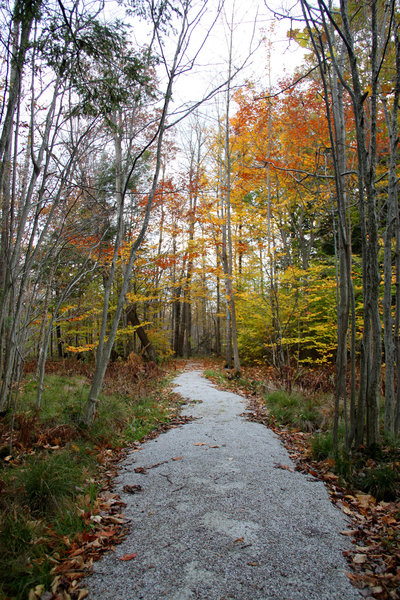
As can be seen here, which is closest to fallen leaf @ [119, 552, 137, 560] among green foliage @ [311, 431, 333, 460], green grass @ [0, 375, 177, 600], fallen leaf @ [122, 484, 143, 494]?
green grass @ [0, 375, 177, 600]

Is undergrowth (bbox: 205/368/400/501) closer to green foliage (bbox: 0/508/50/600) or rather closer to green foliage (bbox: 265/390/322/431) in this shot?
green foliage (bbox: 265/390/322/431)

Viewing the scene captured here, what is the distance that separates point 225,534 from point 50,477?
1493mm

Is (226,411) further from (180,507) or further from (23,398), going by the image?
(23,398)

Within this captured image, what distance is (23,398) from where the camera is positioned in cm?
557

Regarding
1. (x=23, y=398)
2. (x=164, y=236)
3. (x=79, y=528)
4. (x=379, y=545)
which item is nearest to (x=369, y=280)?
(x=379, y=545)

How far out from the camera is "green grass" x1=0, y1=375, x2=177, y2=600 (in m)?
1.85

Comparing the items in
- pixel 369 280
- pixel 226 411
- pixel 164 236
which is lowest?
pixel 226 411

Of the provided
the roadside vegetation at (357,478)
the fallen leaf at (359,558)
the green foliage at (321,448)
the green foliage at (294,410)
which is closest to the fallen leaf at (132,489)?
the roadside vegetation at (357,478)

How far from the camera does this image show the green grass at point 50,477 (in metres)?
1.85

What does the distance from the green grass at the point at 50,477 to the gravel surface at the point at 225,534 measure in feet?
1.17

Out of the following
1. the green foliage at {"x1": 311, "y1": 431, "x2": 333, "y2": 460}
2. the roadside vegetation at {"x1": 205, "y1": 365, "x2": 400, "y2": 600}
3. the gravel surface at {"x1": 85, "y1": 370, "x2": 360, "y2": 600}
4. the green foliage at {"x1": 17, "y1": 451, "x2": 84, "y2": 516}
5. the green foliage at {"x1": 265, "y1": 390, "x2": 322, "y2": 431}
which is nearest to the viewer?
the gravel surface at {"x1": 85, "y1": 370, "x2": 360, "y2": 600}

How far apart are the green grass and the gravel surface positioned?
356 millimetres

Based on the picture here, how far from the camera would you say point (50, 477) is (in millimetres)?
2613

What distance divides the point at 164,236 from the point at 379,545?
45.9 ft
